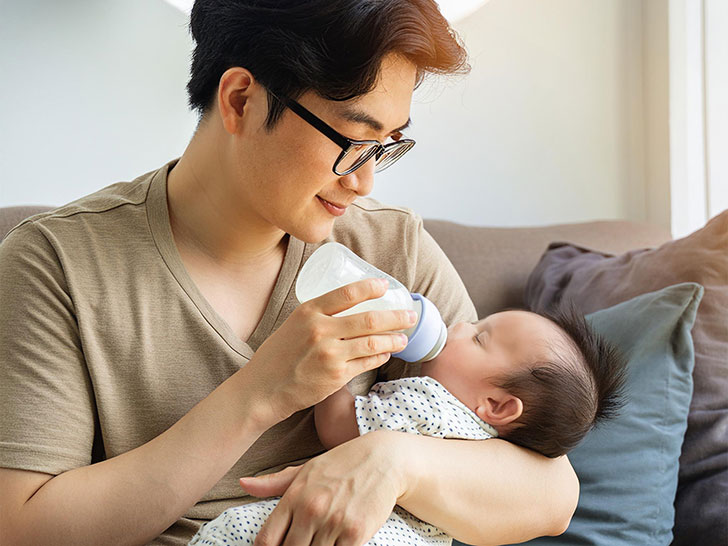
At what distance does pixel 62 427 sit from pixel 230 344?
293 mm

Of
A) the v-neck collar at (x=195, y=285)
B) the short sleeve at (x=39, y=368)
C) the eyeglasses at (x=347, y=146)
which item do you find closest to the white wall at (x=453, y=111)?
the v-neck collar at (x=195, y=285)

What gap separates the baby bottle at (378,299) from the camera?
118 centimetres

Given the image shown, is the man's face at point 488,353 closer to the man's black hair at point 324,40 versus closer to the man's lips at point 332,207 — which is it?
the man's lips at point 332,207

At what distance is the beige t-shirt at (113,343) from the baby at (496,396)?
0.09 metres

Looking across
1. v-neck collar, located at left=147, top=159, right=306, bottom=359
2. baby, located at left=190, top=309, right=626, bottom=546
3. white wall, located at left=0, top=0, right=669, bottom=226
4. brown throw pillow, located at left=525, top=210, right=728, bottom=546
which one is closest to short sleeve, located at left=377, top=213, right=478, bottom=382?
baby, located at left=190, top=309, right=626, bottom=546

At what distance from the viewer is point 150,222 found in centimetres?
130

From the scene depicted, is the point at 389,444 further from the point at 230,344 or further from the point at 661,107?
the point at 661,107

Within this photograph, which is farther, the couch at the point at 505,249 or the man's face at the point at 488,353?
the couch at the point at 505,249

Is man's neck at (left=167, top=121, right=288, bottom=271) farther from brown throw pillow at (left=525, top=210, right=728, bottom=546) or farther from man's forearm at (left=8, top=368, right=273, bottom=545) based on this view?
brown throw pillow at (left=525, top=210, right=728, bottom=546)

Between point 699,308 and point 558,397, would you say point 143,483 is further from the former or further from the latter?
point 699,308

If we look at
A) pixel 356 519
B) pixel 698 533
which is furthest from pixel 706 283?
pixel 356 519

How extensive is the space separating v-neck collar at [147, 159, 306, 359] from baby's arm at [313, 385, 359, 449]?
16 centimetres

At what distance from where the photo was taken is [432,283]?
4.80 feet

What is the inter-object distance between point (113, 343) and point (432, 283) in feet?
1.99
